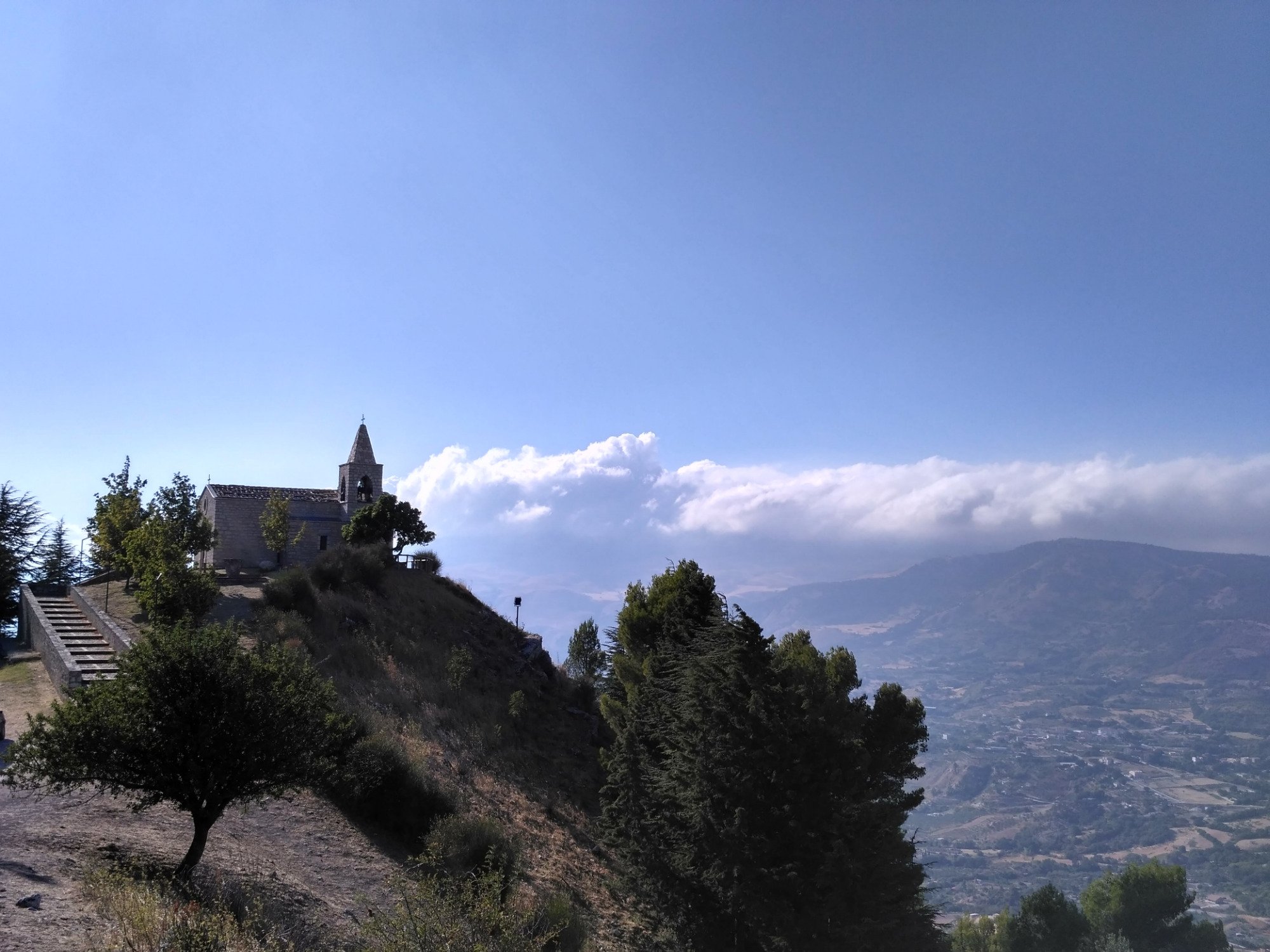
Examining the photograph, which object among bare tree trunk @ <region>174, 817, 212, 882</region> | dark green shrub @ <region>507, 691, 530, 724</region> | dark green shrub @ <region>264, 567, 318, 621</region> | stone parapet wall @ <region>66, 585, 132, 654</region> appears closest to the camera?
bare tree trunk @ <region>174, 817, 212, 882</region>

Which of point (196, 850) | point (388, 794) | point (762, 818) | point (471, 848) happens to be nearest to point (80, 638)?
point (388, 794)

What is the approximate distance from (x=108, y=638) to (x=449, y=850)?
17485mm

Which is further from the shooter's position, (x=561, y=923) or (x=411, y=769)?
(x=411, y=769)

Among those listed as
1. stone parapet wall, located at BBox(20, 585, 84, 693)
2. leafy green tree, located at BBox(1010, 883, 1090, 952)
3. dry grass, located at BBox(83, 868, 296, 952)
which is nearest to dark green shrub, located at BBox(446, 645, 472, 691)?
stone parapet wall, located at BBox(20, 585, 84, 693)

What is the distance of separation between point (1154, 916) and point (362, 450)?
6788 centimetres

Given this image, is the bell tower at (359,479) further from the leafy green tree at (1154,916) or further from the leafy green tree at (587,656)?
the leafy green tree at (1154,916)

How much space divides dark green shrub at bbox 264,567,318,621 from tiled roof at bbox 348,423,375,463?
55.3ft

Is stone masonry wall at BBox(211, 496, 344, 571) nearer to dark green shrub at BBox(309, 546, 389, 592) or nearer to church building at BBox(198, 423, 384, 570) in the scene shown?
church building at BBox(198, 423, 384, 570)

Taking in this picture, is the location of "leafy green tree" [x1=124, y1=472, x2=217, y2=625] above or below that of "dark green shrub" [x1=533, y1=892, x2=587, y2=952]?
above

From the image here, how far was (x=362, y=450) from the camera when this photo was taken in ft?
171

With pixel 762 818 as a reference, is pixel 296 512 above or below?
above

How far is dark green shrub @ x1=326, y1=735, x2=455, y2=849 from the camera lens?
1795 cm

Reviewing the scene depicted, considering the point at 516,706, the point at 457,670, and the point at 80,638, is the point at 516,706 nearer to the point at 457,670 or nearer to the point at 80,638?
the point at 457,670

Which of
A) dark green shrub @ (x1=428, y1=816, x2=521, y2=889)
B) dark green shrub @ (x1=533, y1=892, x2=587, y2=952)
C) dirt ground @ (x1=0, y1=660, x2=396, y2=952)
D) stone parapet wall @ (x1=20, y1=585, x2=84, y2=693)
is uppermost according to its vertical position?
stone parapet wall @ (x1=20, y1=585, x2=84, y2=693)
